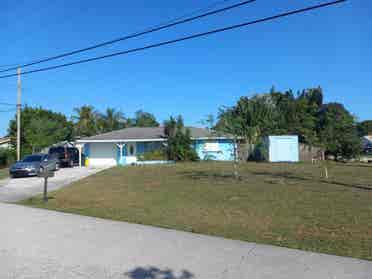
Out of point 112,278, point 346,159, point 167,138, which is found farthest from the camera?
point 346,159

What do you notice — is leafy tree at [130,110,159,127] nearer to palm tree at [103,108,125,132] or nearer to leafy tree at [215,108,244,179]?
palm tree at [103,108,125,132]

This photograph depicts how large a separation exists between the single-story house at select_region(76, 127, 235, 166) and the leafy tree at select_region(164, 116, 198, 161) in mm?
813

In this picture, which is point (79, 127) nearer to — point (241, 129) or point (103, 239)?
point (241, 129)

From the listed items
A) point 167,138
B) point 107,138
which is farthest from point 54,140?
point 167,138

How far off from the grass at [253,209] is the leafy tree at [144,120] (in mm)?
58024

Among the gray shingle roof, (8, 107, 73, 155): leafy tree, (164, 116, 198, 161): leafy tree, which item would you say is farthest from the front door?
(8, 107, 73, 155): leafy tree

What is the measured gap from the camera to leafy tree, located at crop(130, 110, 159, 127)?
7191cm

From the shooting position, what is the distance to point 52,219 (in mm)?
8438

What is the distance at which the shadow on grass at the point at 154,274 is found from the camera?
4.50 meters

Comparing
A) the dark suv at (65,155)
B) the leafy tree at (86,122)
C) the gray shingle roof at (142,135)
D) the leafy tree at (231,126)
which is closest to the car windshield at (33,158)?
the dark suv at (65,155)

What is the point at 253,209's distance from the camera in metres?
8.85

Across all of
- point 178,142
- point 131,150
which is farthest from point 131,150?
point 178,142

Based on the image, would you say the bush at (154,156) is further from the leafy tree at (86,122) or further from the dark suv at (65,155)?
the leafy tree at (86,122)

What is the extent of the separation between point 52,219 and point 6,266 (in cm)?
343
